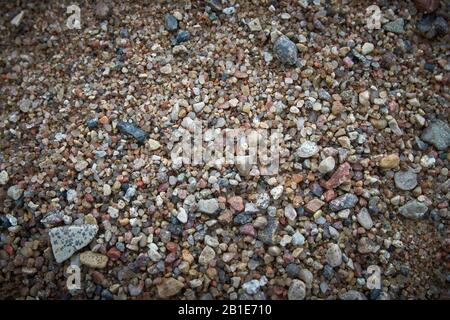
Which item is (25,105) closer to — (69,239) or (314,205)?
(69,239)

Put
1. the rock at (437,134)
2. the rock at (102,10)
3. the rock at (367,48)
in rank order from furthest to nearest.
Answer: the rock at (102,10)
the rock at (367,48)
the rock at (437,134)

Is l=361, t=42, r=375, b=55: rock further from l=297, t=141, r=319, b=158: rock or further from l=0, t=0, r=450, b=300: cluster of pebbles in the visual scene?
l=297, t=141, r=319, b=158: rock

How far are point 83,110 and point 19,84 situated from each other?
396mm

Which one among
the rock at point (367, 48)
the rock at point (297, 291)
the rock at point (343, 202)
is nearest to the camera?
the rock at point (297, 291)

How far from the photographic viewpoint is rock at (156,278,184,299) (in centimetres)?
154

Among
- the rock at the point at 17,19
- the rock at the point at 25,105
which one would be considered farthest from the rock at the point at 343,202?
the rock at the point at 17,19

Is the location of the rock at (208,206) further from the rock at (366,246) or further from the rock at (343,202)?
the rock at (366,246)

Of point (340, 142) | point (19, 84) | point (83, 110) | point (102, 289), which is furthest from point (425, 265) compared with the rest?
point (19, 84)

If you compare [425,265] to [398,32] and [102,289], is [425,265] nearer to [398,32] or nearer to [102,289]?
→ [398,32]

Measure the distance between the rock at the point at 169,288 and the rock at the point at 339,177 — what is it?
2.19ft

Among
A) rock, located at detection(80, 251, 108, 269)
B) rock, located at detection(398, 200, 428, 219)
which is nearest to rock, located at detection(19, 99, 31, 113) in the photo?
rock, located at detection(80, 251, 108, 269)

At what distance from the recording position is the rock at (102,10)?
1996 mm

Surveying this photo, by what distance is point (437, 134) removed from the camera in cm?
175

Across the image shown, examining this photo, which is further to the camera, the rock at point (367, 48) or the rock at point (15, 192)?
the rock at point (367, 48)
